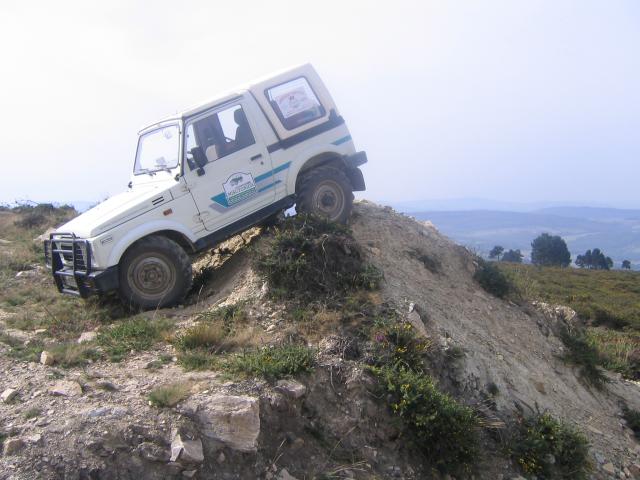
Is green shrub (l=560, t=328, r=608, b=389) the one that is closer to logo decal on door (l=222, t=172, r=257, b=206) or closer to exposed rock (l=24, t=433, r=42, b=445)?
logo decal on door (l=222, t=172, r=257, b=206)

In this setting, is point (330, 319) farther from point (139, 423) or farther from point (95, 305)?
point (95, 305)

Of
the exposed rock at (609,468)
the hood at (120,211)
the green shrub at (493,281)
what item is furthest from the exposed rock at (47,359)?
the green shrub at (493,281)

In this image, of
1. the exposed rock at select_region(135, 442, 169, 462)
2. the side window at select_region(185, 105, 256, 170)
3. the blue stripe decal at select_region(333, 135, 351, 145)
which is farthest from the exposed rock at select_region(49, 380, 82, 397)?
the blue stripe decal at select_region(333, 135, 351, 145)

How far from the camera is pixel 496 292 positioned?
938cm

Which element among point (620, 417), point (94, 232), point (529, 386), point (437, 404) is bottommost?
point (620, 417)

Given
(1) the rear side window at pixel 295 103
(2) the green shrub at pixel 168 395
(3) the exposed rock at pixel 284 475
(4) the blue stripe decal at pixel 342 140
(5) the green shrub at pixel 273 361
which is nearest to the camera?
(3) the exposed rock at pixel 284 475

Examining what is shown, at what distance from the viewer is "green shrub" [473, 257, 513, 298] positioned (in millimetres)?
9380

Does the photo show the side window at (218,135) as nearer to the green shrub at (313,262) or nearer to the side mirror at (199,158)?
the side mirror at (199,158)

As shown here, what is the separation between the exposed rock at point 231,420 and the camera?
15.5ft

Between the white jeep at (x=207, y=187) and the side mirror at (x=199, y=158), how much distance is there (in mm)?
13

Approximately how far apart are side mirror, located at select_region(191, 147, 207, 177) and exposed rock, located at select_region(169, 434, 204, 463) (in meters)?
3.81

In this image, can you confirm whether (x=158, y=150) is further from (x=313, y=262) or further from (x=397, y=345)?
(x=397, y=345)

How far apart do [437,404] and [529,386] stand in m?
2.41

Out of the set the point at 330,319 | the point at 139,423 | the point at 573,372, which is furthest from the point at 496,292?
the point at 139,423
